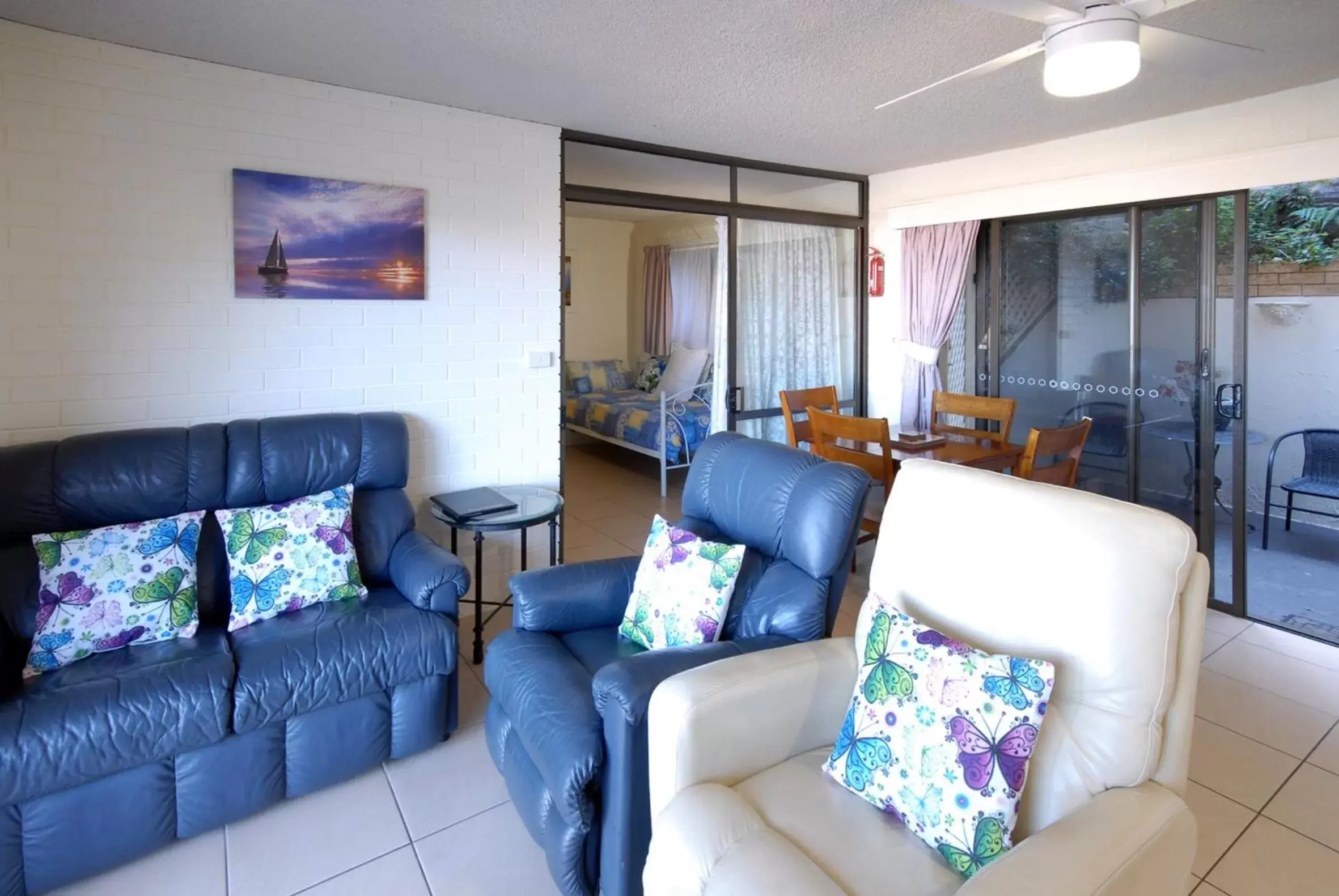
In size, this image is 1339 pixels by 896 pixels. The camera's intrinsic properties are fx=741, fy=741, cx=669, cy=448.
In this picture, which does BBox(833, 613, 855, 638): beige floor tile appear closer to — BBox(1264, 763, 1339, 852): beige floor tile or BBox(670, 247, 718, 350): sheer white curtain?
BBox(1264, 763, 1339, 852): beige floor tile

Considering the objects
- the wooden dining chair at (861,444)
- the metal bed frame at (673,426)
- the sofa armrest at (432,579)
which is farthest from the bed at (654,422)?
the sofa armrest at (432,579)

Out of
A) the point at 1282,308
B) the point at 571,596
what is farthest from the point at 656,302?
the point at 571,596

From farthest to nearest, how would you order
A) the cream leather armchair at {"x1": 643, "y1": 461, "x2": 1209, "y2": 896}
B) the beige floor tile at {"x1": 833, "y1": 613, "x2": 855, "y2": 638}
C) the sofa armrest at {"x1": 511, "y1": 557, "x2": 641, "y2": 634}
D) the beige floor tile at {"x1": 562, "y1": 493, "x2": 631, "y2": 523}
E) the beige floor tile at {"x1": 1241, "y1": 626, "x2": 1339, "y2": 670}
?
1. the beige floor tile at {"x1": 562, "y1": 493, "x2": 631, "y2": 523}
2. the beige floor tile at {"x1": 833, "y1": 613, "x2": 855, "y2": 638}
3. the beige floor tile at {"x1": 1241, "y1": 626, "x2": 1339, "y2": 670}
4. the sofa armrest at {"x1": 511, "y1": 557, "x2": 641, "y2": 634}
5. the cream leather armchair at {"x1": 643, "y1": 461, "x2": 1209, "y2": 896}

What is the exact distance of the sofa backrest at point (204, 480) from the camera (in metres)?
2.27

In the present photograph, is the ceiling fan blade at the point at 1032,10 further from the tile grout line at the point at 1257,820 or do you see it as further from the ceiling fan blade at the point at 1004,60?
the tile grout line at the point at 1257,820

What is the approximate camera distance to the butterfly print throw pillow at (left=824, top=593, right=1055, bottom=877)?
1353mm

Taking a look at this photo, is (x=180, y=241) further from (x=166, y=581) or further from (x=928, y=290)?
(x=928, y=290)

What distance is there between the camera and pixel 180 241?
279 cm

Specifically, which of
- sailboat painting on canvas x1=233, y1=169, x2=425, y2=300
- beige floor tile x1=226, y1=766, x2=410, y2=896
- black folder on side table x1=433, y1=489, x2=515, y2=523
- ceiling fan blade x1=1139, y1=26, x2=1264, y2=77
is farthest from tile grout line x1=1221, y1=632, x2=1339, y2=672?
sailboat painting on canvas x1=233, y1=169, x2=425, y2=300

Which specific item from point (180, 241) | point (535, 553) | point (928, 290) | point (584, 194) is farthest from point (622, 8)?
point (928, 290)

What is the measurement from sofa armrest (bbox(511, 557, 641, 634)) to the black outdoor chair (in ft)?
10.2

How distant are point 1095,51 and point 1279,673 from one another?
2.65m

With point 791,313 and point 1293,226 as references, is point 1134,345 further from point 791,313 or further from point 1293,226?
point 791,313

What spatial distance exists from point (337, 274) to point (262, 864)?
7.14 ft
